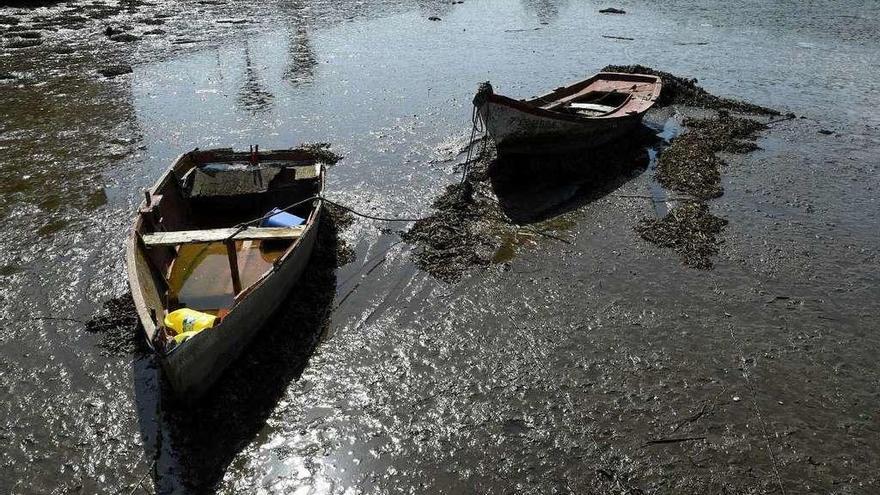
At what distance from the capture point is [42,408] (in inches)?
280

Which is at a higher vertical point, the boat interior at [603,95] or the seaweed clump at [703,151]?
the boat interior at [603,95]

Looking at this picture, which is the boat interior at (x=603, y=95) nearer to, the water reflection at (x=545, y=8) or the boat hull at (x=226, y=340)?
the boat hull at (x=226, y=340)

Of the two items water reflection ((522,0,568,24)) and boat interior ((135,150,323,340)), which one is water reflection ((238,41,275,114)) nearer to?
A: boat interior ((135,150,323,340))

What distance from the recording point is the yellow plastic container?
718cm

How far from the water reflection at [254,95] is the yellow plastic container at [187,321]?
39.1 ft

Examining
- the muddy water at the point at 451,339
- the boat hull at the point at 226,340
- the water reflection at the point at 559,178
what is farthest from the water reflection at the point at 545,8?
the boat hull at the point at 226,340

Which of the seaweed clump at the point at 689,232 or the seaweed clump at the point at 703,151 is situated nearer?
the seaweed clump at the point at 689,232

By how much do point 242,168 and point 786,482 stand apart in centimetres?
1041

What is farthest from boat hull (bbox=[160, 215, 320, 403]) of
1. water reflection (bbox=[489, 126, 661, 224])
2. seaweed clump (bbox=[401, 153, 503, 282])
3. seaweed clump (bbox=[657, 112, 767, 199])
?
seaweed clump (bbox=[657, 112, 767, 199])

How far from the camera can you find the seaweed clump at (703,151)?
13852 mm

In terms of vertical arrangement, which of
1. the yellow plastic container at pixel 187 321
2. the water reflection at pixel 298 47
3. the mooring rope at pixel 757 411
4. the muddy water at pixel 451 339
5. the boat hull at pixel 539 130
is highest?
the water reflection at pixel 298 47

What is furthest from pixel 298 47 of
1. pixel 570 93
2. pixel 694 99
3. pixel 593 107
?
pixel 694 99

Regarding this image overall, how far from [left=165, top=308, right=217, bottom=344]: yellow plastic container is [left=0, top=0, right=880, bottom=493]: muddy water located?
2.78 feet

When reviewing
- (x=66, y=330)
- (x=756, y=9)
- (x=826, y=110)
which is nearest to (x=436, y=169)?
(x=66, y=330)
